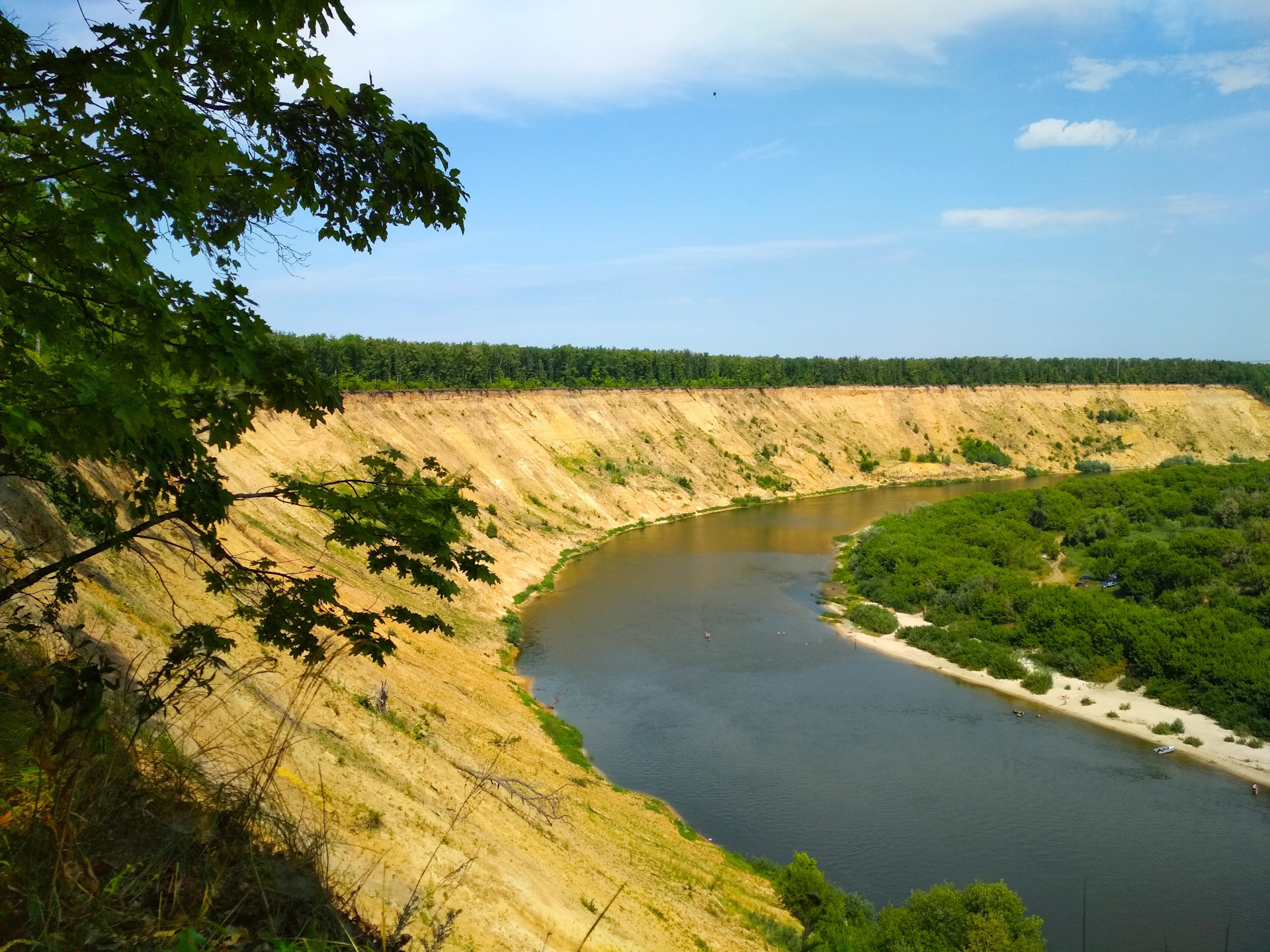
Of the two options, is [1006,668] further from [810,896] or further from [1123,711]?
[810,896]

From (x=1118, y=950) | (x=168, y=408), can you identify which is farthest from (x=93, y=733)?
(x=1118, y=950)

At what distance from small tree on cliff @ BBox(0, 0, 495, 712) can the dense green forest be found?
3332 cm

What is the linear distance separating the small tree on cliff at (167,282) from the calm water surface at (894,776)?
59.9 feet

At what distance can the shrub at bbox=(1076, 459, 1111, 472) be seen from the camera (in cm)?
9319

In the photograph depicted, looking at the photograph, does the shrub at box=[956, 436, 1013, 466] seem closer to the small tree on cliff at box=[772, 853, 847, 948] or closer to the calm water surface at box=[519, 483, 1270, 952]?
the calm water surface at box=[519, 483, 1270, 952]

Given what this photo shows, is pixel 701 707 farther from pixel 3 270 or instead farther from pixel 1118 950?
pixel 3 270

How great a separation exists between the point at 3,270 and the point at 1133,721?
112 feet

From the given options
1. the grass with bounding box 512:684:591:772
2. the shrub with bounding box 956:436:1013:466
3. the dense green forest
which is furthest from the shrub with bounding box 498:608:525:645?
the shrub with bounding box 956:436:1013:466

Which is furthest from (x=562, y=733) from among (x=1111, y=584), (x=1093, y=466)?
(x=1093, y=466)

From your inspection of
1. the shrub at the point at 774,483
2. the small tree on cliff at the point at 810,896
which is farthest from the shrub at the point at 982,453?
the small tree on cliff at the point at 810,896

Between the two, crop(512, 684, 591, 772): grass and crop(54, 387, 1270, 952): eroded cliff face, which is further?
crop(512, 684, 591, 772): grass

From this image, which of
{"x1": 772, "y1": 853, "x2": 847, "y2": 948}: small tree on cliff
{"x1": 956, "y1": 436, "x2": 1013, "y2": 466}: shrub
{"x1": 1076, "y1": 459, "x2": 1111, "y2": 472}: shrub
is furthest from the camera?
{"x1": 956, "y1": 436, "x2": 1013, "y2": 466}: shrub

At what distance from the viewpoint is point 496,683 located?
28.4 m

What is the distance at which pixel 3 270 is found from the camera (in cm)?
438
